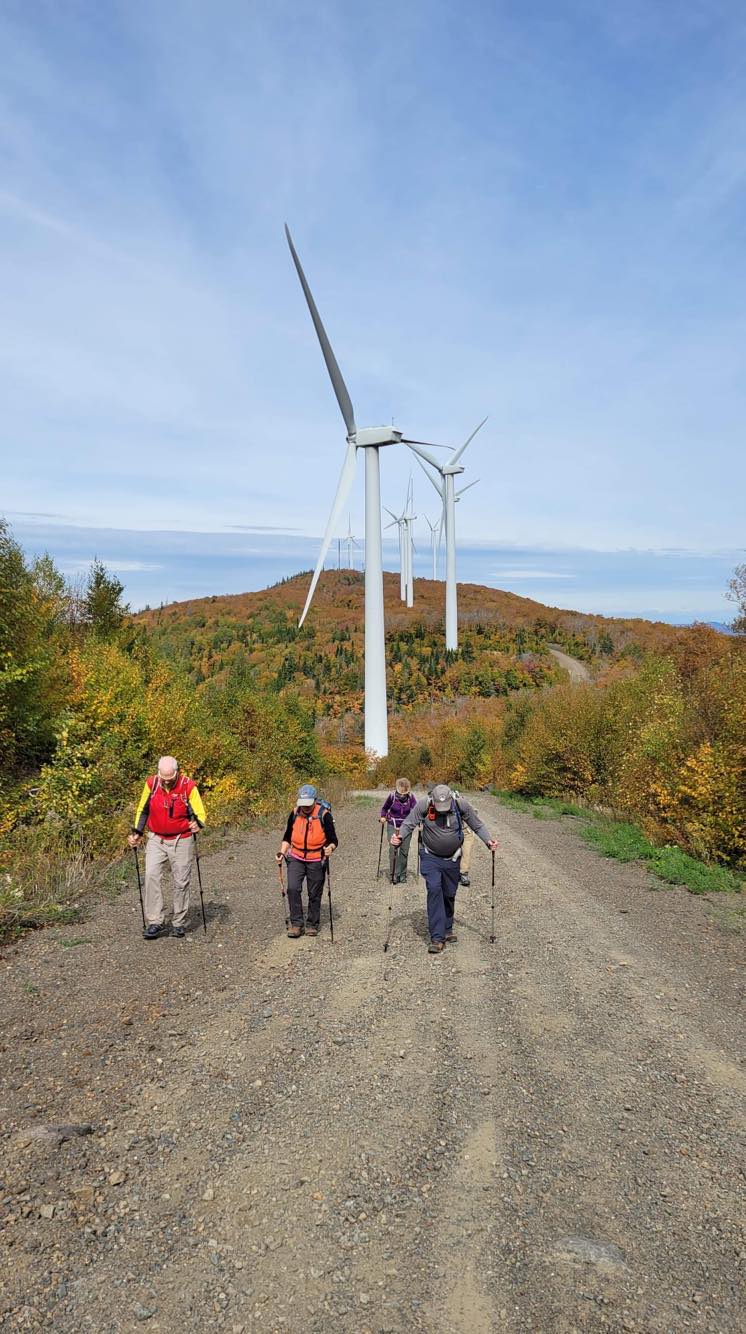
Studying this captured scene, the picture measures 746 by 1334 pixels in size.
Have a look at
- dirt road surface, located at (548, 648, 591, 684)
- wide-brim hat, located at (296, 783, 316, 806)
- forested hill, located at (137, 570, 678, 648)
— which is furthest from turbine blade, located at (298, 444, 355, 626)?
forested hill, located at (137, 570, 678, 648)

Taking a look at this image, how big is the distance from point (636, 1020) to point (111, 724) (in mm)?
18535

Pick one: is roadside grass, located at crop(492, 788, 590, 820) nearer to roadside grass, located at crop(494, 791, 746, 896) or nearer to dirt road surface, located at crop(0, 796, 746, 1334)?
roadside grass, located at crop(494, 791, 746, 896)

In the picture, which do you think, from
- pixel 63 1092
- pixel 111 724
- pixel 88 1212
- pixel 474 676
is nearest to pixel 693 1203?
pixel 88 1212

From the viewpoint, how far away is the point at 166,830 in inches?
356

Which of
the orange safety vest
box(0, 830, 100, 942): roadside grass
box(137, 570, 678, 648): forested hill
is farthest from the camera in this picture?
box(137, 570, 678, 648): forested hill

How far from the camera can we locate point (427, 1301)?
11.6 ft

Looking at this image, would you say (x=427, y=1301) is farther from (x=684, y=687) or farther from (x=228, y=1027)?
(x=684, y=687)

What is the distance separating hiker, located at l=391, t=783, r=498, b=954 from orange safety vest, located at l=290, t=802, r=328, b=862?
4.43 feet

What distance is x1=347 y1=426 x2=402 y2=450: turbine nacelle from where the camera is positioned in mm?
41406

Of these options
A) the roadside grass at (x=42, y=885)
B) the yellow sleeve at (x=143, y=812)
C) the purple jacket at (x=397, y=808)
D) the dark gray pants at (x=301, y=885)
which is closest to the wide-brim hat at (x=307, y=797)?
the dark gray pants at (x=301, y=885)

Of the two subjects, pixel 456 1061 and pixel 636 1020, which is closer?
pixel 456 1061

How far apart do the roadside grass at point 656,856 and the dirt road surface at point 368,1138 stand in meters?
4.58

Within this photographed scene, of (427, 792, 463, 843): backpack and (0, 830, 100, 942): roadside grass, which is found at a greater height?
(427, 792, 463, 843): backpack

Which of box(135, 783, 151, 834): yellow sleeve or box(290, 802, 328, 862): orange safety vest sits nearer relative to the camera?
box(135, 783, 151, 834): yellow sleeve
